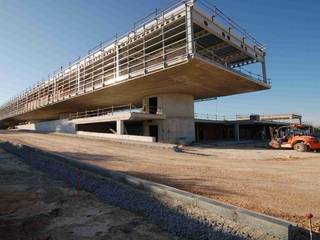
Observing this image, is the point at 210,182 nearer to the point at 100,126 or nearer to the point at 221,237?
the point at 221,237

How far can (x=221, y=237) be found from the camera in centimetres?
474

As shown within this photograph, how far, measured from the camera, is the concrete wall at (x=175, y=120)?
29609mm

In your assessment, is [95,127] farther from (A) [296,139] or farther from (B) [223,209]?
(B) [223,209]

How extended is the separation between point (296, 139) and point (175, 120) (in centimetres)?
1335

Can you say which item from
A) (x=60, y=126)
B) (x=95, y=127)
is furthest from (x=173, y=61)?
(x=60, y=126)

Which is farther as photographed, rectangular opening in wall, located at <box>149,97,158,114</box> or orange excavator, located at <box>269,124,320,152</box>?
rectangular opening in wall, located at <box>149,97,158,114</box>

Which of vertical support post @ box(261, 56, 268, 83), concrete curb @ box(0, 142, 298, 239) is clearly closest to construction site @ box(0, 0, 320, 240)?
concrete curb @ box(0, 142, 298, 239)

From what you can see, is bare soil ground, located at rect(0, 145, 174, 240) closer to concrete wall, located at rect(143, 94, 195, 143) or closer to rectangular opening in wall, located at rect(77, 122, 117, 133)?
concrete wall, located at rect(143, 94, 195, 143)

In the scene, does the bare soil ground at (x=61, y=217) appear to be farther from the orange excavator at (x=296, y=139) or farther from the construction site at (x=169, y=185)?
the orange excavator at (x=296, y=139)

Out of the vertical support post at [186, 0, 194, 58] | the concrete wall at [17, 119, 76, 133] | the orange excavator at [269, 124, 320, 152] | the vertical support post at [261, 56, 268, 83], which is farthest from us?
the concrete wall at [17, 119, 76, 133]

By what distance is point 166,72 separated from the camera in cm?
2267

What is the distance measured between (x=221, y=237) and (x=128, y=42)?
25693mm

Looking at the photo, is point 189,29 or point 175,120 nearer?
point 189,29

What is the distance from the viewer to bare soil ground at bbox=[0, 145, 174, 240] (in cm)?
527
